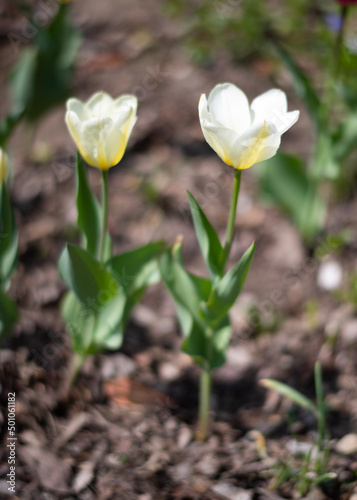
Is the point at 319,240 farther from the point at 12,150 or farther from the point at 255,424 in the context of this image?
the point at 12,150

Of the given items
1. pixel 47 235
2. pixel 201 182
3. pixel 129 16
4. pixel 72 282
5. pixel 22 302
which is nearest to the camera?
pixel 72 282

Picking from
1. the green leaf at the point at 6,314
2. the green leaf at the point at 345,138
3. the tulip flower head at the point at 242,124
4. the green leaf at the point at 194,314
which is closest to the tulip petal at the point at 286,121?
the tulip flower head at the point at 242,124

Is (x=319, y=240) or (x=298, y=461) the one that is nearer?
(x=298, y=461)

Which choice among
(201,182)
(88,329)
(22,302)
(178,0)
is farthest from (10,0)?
(88,329)

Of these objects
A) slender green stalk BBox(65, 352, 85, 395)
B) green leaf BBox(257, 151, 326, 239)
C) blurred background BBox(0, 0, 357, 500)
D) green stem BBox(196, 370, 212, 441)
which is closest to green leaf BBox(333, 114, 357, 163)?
blurred background BBox(0, 0, 357, 500)

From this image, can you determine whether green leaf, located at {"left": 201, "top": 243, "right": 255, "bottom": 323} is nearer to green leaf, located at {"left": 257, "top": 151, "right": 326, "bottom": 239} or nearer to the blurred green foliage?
green leaf, located at {"left": 257, "top": 151, "right": 326, "bottom": 239}

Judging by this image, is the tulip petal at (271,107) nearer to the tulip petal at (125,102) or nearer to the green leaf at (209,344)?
the tulip petal at (125,102)
